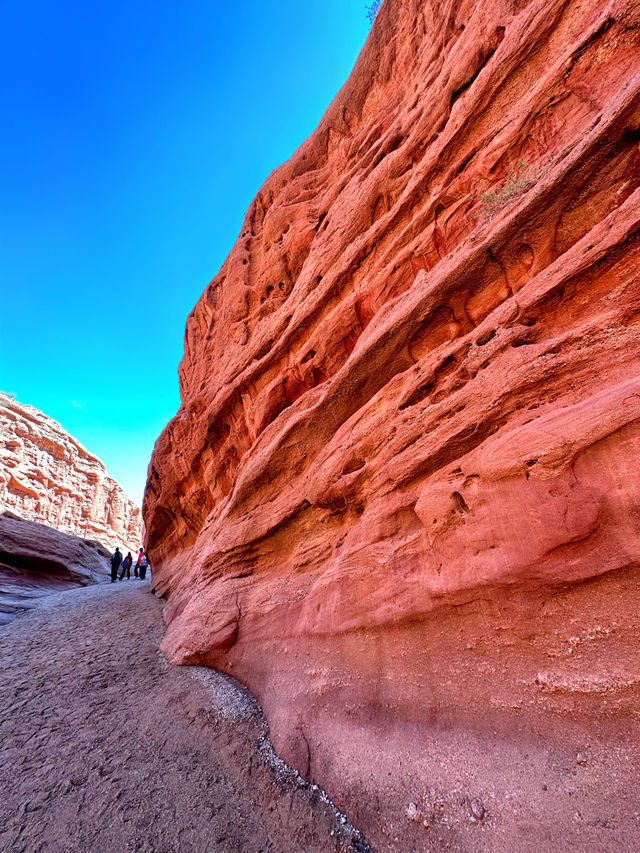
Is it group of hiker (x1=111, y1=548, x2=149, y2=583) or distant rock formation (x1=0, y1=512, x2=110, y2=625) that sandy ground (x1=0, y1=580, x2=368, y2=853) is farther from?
group of hiker (x1=111, y1=548, x2=149, y2=583)

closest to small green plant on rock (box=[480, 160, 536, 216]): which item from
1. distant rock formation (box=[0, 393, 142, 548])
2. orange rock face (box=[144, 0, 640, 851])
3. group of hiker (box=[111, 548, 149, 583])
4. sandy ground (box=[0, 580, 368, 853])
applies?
orange rock face (box=[144, 0, 640, 851])

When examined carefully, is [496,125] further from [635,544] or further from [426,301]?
[635,544]

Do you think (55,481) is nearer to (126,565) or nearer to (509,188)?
(126,565)

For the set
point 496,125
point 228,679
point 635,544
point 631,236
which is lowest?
point 228,679

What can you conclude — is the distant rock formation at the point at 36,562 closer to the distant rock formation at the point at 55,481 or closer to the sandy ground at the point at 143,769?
the distant rock formation at the point at 55,481

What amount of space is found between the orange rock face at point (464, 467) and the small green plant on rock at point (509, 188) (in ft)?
0.15

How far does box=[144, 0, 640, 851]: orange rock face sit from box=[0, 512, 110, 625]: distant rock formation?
43.5 feet

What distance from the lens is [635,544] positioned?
106 inches

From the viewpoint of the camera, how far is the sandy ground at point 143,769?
2.96 m

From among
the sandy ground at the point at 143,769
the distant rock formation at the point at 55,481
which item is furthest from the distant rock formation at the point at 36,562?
the sandy ground at the point at 143,769

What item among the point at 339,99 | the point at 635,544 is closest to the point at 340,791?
the point at 635,544

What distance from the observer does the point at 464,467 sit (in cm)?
388

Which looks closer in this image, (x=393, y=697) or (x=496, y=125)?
(x=393, y=697)

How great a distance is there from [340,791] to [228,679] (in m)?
2.92
